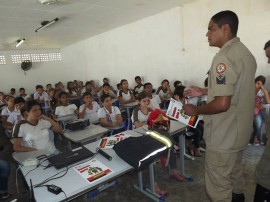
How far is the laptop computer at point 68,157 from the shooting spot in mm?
1743

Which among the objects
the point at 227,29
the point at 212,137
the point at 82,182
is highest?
the point at 227,29

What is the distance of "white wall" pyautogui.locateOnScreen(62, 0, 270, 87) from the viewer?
13.6 feet

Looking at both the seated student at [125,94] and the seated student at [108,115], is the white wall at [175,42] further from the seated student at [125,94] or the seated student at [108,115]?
the seated student at [108,115]

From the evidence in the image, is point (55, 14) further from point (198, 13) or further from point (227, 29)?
point (227, 29)

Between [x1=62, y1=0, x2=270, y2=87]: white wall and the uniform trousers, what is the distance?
10.6ft

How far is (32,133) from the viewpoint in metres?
2.60

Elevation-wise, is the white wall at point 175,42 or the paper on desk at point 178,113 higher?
the white wall at point 175,42

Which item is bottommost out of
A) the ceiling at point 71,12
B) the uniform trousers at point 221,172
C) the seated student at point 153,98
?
the uniform trousers at point 221,172

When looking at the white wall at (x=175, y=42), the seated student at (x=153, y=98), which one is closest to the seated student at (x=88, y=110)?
the seated student at (x=153, y=98)

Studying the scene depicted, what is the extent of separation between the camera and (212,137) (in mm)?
1597

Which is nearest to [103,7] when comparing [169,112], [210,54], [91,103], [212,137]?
[91,103]

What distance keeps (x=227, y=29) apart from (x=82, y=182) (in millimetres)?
1535

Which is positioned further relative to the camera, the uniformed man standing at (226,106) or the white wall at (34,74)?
the white wall at (34,74)

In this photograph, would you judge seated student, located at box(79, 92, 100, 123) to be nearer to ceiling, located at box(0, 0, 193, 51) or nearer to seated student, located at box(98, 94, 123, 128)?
seated student, located at box(98, 94, 123, 128)
